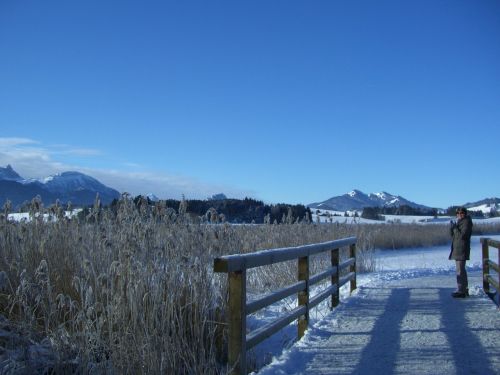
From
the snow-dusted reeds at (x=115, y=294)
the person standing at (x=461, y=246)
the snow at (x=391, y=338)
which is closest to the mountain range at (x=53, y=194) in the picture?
the snow-dusted reeds at (x=115, y=294)

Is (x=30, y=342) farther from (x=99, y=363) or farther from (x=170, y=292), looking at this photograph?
(x=170, y=292)

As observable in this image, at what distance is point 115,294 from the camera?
5.53 meters

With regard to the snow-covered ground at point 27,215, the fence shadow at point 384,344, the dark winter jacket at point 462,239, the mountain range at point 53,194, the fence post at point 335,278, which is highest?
the mountain range at point 53,194

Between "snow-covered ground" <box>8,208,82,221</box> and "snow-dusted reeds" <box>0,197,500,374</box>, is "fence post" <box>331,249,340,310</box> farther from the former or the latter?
"snow-covered ground" <box>8,208,82,221</box>

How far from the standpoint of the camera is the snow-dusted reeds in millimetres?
5039

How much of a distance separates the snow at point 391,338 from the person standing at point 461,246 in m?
0.29

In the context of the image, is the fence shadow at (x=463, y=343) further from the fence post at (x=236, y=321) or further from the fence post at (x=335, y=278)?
the fence post at (x=236, y=321)

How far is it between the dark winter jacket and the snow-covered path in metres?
0.83

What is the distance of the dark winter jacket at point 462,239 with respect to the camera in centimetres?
1066

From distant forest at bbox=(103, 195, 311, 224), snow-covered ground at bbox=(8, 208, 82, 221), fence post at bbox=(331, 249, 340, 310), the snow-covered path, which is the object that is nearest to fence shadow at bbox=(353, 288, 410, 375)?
the snow-covered path

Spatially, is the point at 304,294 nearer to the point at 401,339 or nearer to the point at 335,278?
the point at 401,339

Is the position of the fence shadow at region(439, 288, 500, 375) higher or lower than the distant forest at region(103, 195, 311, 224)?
lower

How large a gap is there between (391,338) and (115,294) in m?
3.48

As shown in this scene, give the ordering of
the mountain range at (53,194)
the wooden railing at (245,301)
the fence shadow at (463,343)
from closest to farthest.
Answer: the wooden railing at (245,301)
the fence shadow at (463,343)
the mountain range at (53,194)
